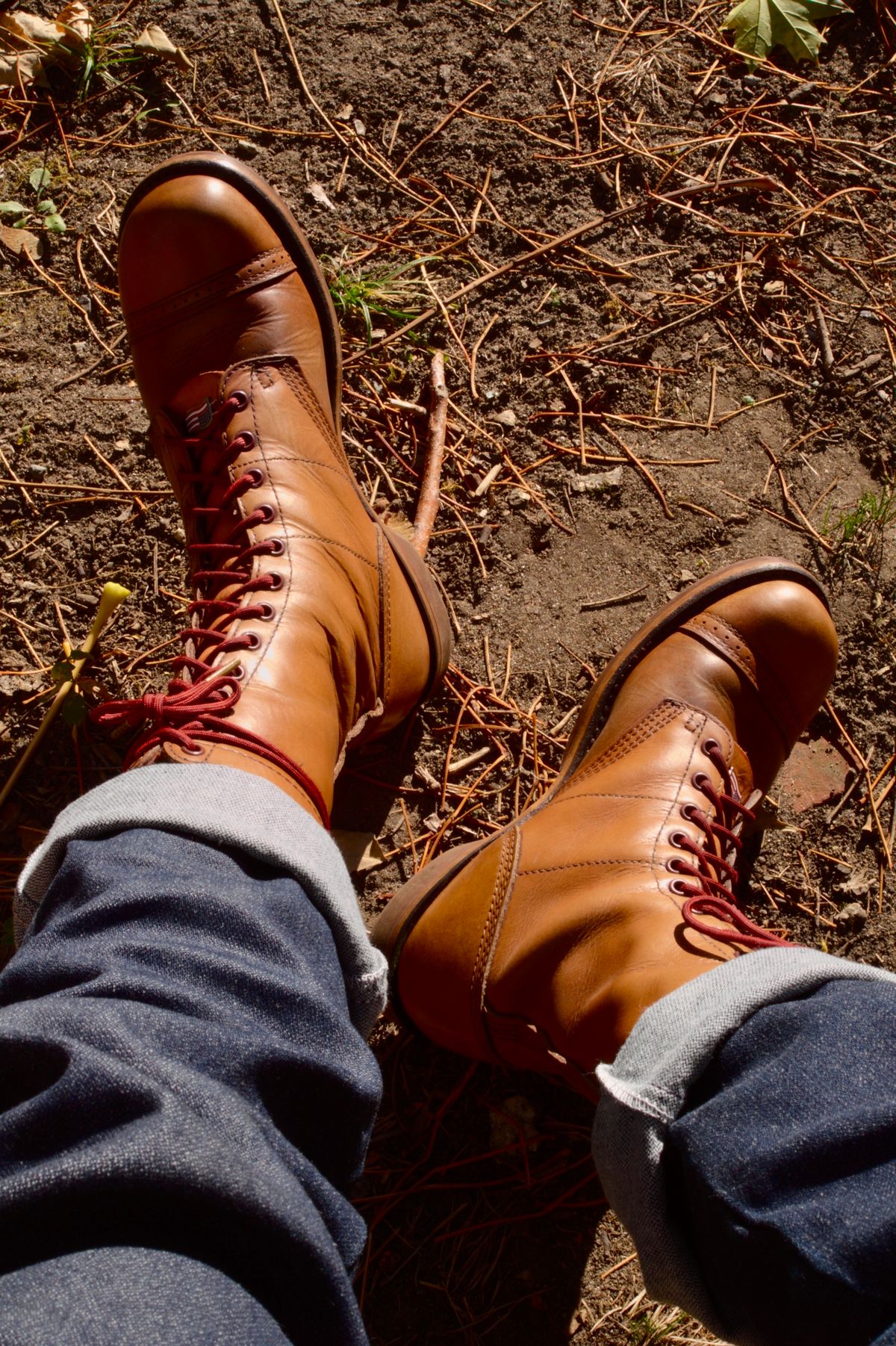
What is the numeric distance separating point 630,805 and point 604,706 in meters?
0.27

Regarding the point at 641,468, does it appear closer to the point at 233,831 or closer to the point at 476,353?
the point at 476,353

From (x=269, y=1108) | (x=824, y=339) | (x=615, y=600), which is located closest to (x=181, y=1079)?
(x=269, y=1108)

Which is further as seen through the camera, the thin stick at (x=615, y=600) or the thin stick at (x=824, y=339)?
the thin stick at (x=824, y=339)

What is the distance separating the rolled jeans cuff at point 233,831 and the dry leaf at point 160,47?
191cm

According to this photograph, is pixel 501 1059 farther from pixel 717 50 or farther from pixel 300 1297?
pixel 717 50

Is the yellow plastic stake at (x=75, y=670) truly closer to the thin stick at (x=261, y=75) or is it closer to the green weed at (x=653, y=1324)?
the thin stick at (x=261, y=75)

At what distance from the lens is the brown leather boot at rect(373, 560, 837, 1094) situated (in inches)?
58.2

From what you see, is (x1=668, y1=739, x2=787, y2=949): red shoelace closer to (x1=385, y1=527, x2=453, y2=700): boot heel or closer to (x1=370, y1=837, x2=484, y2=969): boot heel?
(x1=370, y1=837, x2=484, y2=969): boot heel

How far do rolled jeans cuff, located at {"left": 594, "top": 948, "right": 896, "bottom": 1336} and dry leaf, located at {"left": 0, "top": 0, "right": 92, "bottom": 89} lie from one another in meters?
2.54

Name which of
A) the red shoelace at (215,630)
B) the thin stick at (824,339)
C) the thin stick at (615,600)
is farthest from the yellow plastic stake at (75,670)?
the thin stick at (824,339)

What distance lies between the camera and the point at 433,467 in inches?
84.5

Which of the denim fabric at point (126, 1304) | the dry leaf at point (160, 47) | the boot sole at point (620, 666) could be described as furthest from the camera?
the dry leaf at point (160, 47)

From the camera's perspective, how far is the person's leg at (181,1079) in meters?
0.88

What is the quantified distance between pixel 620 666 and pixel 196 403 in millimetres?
1078
